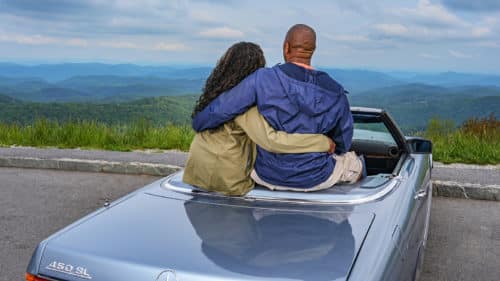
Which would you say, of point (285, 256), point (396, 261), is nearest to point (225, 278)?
point (285, 256)

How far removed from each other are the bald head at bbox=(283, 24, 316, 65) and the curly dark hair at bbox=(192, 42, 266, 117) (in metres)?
0.21

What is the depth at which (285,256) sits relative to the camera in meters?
2.08

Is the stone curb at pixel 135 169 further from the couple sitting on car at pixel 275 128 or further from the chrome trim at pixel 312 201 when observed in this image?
the couple sitting on car at pixel 275 128

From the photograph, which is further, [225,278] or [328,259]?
[328,259]

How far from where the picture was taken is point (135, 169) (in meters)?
8.36

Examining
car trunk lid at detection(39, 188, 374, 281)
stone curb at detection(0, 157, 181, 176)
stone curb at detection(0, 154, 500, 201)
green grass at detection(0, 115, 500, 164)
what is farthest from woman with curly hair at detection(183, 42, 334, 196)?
green grass at detection(0, 115, 500, 164)

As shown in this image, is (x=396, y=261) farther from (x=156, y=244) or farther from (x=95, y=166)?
(x=95, y=166)

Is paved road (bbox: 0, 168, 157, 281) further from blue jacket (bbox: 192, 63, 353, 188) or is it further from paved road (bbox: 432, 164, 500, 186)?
paved road (bbox: 432, 164, 500, 186)

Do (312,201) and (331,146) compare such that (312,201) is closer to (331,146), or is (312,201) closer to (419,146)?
(331,146)

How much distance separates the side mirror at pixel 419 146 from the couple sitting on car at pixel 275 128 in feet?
4.34

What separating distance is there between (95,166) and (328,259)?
23.3ft

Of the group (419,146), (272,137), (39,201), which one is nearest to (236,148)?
(272,137)

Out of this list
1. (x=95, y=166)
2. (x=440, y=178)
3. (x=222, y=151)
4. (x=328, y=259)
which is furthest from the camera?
(x=95, y=166)

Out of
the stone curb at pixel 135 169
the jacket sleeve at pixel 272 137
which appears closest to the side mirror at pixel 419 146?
the jacket sleeve at pixel 272 137
